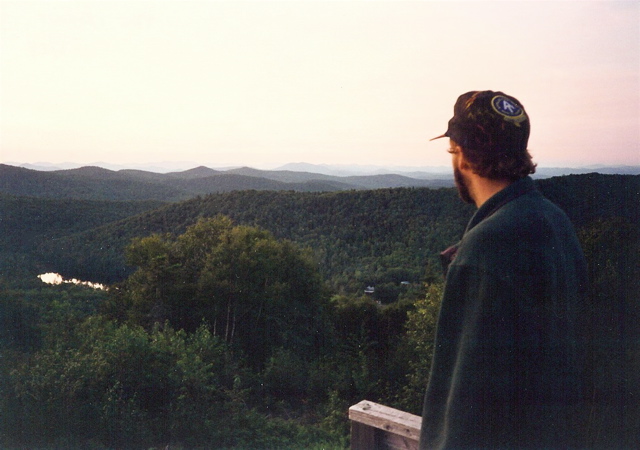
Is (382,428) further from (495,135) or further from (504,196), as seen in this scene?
(495,135)

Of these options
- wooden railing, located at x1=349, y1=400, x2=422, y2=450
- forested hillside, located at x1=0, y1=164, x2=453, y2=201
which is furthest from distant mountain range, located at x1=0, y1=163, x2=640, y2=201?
wooden railing, located at x1=349, y1=400, x2=422, y2=450

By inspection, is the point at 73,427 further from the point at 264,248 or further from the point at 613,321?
the point at 264,248

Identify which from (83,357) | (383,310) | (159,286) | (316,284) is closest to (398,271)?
(383,310)

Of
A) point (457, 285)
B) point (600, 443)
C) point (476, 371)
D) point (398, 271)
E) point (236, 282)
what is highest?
point (457, 285)

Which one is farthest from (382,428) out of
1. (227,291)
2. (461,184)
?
(227,291)

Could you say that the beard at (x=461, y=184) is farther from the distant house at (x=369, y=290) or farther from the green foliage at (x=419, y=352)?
the distant house at (x=369, y=290)

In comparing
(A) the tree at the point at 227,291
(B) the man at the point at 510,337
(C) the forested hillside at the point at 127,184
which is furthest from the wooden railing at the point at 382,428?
(C) the forested hillside at the point at 127,184

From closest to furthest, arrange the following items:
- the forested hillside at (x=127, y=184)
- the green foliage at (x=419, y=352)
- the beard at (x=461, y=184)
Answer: the beard at (x=461, y=184), the green foliage at (x=419, y=352), the forested hillside at (x=127, y=184)
